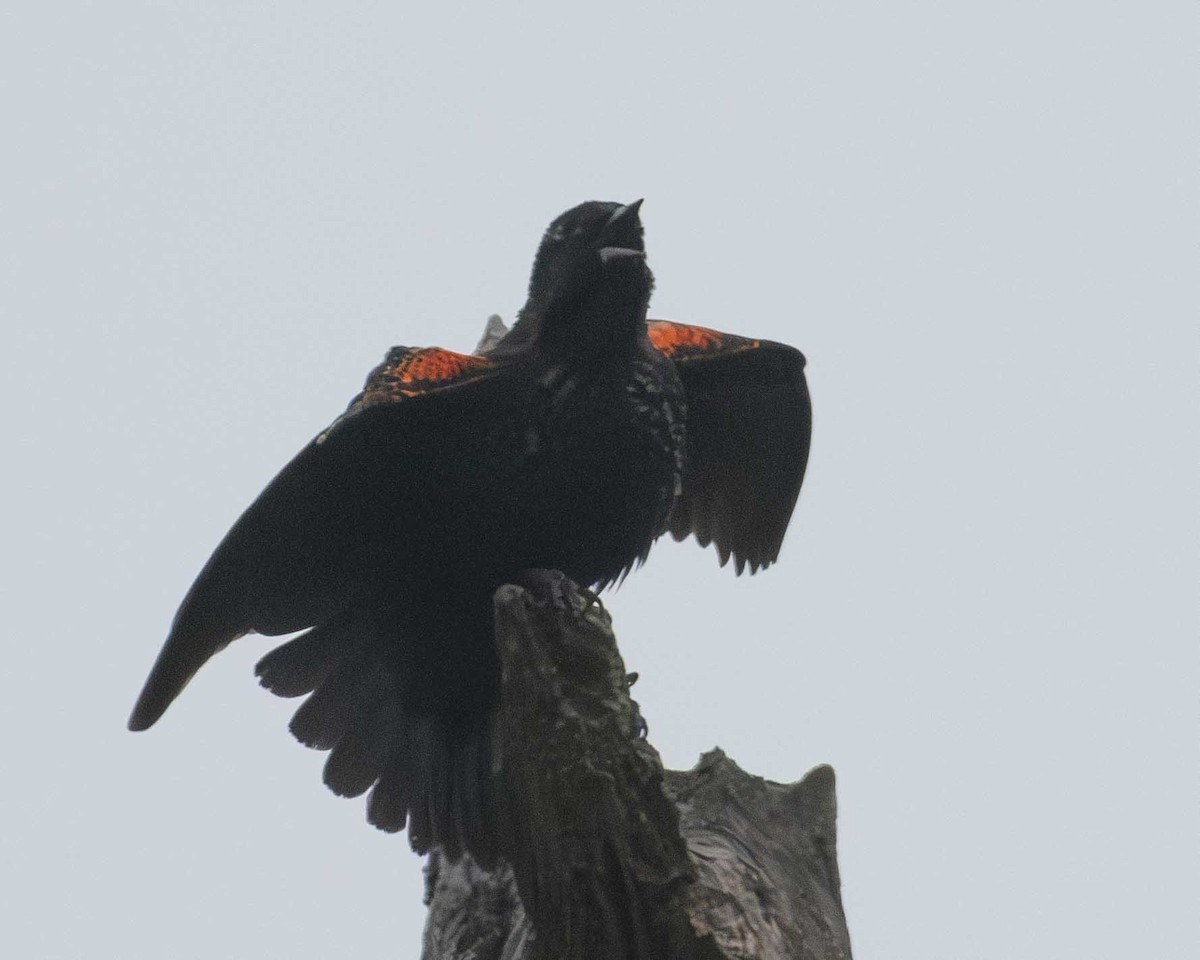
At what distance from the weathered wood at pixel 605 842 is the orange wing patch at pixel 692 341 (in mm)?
1537

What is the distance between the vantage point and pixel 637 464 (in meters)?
4.69

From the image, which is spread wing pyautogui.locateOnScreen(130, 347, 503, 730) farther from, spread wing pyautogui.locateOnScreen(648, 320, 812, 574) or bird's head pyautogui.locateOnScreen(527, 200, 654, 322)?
spread wing pyautogui.locateOnScreen(648, 320, 812, 574)

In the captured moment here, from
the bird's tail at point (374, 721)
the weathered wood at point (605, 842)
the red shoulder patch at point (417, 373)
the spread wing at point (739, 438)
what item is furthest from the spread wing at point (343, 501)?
the spread wing at point (739, 438)

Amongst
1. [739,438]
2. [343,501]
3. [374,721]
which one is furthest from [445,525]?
[739,438]

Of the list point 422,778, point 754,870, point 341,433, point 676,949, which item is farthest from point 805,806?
point 341,433

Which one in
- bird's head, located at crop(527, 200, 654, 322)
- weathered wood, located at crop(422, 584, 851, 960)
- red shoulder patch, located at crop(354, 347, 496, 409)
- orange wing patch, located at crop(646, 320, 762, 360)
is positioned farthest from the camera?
orange wing patch, located at crop(646, 320, 762, 360)

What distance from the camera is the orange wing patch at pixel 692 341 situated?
5469 millimetres

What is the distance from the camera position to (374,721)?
5.09 metres

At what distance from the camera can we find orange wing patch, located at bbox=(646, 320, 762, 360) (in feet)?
17.9

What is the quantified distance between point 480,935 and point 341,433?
5.14ft

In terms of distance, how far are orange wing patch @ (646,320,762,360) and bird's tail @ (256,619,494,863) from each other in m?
1.42

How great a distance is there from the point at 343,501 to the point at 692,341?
56.6 inches

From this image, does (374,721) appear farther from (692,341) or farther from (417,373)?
(692,341)

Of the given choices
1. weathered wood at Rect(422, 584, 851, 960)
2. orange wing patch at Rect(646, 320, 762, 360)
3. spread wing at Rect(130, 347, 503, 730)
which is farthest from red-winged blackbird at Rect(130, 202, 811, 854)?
weathered wood at Rect(422, 584, 851, 960)
